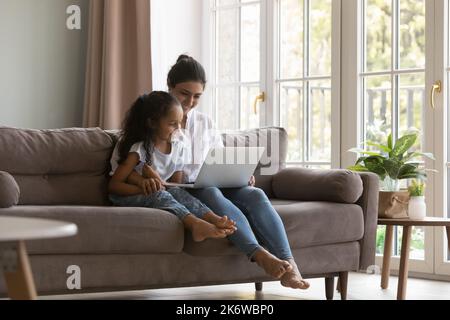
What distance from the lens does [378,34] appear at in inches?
169

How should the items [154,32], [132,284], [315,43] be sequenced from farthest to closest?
[154,32], [315,43], [132,284]

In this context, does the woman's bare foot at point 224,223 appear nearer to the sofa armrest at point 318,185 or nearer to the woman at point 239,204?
the woman at point 239,204

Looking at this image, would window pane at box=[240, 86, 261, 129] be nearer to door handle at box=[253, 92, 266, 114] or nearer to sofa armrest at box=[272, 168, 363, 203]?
door handle at box=[253, 92, 266, 114]

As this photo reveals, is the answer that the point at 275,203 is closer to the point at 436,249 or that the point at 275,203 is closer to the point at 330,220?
the point at 330,220

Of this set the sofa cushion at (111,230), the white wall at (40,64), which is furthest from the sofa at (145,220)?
the white wall at (40,64)

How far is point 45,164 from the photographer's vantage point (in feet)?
10.7

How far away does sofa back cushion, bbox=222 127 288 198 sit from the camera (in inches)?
148

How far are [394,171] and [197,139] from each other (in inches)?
34.8

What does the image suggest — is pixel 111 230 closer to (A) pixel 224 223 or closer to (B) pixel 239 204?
(A) pixel 224 223

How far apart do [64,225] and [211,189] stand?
157 centimetres

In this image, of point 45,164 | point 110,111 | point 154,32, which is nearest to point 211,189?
point 45,164

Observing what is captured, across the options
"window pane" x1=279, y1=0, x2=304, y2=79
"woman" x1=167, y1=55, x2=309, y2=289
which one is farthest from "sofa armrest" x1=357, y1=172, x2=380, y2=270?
"window pane" x1=279, y1=0, x2=304, y2=79

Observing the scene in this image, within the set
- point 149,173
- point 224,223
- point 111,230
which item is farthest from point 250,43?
point 111,230

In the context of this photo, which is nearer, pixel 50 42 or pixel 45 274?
pixel 45 274
